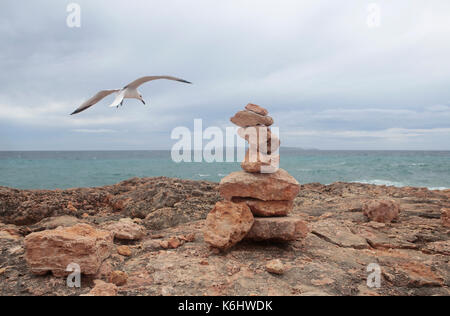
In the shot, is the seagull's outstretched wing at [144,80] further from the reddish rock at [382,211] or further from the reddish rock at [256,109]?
the reddish rock at [382,211]

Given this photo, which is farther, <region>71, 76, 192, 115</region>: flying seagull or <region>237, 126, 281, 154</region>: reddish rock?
<region>237, 126, 281, 154</region>: reddish rock

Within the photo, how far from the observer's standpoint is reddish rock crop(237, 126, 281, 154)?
5617mm

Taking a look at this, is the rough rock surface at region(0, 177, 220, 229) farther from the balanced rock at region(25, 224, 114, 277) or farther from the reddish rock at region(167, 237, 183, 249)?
the balanced rock at region(25, 224, 114, 277)

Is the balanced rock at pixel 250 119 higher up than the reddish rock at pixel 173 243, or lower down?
higher up

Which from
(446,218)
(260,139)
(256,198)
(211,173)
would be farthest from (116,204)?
(211,173)

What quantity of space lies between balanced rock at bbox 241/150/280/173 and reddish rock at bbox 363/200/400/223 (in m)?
3.62

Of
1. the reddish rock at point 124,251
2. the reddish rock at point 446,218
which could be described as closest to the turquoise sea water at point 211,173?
the reddish rock at point 446,218

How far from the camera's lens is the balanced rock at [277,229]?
520cm

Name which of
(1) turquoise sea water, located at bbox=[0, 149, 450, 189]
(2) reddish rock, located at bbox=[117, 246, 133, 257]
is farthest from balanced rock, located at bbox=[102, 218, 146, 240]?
(1) turquoise sea water, located at bbox=[0, 149, 450, 189]

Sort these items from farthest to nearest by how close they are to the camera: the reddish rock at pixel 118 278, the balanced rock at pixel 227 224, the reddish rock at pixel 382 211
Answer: the reddish rock at pixel 382 211, the balanced rock at pixel 227 224, the reddish rock at pixel 118 278
